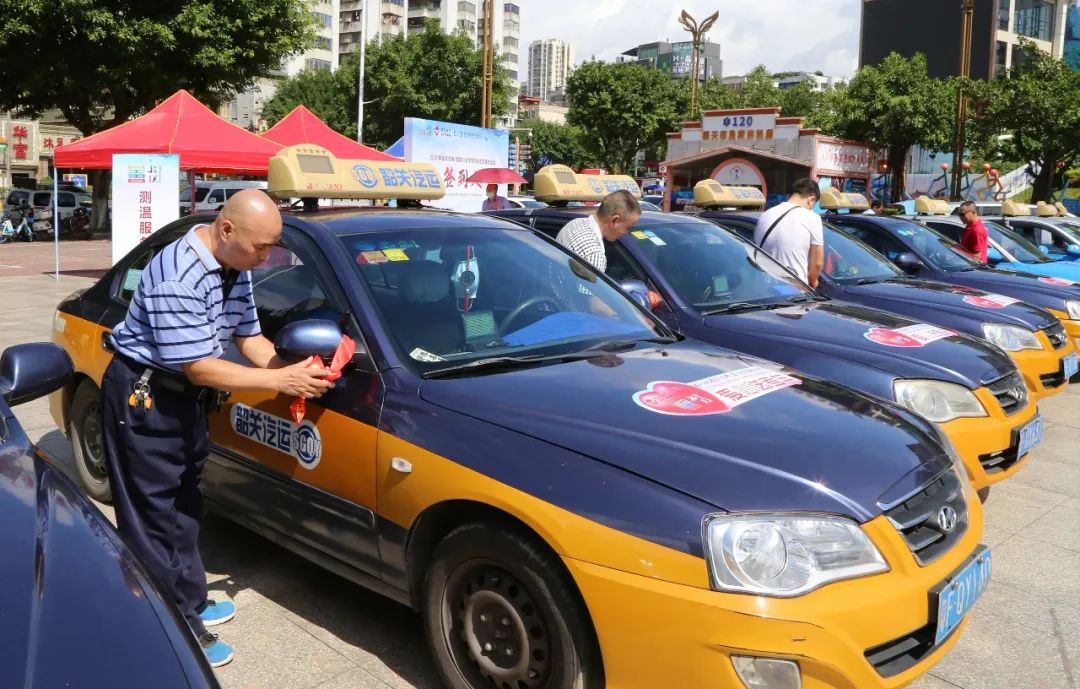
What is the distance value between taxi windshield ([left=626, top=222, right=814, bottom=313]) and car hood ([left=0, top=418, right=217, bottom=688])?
3645 mm

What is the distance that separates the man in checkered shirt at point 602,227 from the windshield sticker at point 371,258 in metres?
1.82

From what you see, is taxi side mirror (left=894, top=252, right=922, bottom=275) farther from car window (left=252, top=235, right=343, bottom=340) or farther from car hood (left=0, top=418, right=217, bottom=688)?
car hood (left=0, top=418, right=217, bottom=688)

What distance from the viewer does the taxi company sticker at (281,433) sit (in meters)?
3.22

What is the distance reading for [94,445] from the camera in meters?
4.44

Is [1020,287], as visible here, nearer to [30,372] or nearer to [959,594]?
[959,594]

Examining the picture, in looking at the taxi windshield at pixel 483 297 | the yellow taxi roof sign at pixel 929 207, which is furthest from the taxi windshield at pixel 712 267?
the yellow taxi roof sign at pixel 929 207

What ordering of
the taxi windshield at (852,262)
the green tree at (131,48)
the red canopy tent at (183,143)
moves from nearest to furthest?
the taxi windshield at (852,262) < the red canopy tent at (183,143) < the green tree at (131,48)

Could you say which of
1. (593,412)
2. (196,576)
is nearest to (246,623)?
(196,576)

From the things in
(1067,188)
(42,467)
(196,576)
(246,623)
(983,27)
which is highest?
(983,27)

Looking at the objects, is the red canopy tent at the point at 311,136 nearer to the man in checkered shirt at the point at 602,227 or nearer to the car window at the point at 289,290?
the man in checkered shirt at the point at 602,227

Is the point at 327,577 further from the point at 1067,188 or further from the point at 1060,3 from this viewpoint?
the point at 1060,3

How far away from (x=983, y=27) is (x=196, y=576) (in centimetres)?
7326

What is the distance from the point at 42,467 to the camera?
2.16 metres

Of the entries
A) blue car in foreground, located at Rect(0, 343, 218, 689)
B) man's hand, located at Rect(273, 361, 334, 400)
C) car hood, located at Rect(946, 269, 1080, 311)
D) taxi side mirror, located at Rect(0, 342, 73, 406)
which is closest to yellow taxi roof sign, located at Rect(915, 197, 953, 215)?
car hood, located at Rect(946, 269, 1080, 311)
